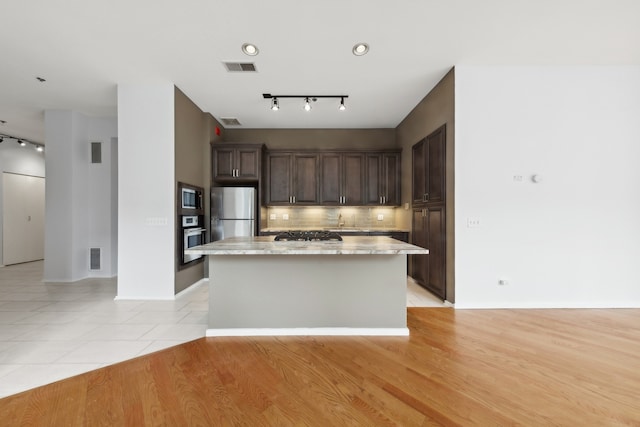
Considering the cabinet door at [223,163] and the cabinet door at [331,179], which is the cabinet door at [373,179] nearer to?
the cabinet door at [331,179]

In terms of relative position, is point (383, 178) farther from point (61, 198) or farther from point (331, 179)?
point (61, 198)

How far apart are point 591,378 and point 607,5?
3082 mm

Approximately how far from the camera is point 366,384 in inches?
70.6

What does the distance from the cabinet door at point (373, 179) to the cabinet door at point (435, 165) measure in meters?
1.38

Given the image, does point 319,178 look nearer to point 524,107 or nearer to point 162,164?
point 162,164

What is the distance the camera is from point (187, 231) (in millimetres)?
3980

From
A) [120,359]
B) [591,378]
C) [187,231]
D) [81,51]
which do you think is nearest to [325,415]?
[120,359]

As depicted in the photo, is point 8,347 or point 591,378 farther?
point 8,347

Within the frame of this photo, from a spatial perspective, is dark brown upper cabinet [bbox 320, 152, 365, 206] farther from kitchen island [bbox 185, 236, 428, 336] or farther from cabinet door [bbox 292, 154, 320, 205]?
kitchen island [bbox 185, 236, 428, 336]

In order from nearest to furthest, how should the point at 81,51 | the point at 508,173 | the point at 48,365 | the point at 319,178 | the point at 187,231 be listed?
the point at 48,365 < the point at 81,51 < the point at 508,173 < the point at 187,231 < the point at 319,178

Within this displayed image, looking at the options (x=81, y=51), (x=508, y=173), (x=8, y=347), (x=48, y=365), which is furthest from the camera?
(x=508, y=173)

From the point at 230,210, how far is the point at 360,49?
10.6 ft

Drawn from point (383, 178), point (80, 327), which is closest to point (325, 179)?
point (383, 178)

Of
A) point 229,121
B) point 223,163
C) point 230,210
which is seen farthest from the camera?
Result: point 229,121
